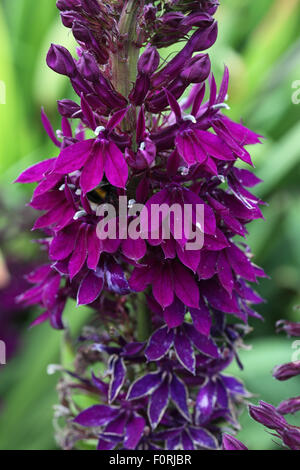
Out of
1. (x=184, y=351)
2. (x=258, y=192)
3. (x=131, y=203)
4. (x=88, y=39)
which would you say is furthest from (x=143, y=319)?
(x=258, y=192)

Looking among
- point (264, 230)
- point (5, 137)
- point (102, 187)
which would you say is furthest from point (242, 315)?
point (5, 137)

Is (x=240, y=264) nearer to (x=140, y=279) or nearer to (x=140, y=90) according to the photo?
(x=140, y=279)

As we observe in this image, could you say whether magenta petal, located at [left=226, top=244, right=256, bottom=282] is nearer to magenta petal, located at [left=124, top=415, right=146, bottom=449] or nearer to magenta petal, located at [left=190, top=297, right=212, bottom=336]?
magenta petal, located at [left=190, top=297, right=212, bottom=336]

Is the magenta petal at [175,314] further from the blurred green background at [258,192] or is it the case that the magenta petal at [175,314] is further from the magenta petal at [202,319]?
the blurred green background at [258,192]

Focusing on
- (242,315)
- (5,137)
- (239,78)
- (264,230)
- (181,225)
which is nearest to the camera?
(181,225)

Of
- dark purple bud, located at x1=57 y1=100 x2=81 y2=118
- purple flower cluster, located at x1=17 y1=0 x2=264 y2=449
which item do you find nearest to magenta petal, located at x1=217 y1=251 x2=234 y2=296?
purple flower cluster, located at x1=17 y1=0 x2=264 y2=449

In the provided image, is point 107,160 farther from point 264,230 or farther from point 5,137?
point 5,137
